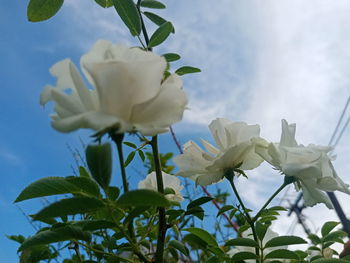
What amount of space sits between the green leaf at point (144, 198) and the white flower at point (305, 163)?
0.30m

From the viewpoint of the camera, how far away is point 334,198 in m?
5.60

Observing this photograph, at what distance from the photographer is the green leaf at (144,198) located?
0.40 m

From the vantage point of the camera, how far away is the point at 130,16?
2.17 feet

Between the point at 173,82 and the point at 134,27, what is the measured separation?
0.24m

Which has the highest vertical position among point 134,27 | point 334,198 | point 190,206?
point 334,198

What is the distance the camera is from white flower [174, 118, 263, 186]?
2.15 feet

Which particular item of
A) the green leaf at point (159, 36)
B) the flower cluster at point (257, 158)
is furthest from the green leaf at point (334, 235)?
the green leaf at point (159, 36)

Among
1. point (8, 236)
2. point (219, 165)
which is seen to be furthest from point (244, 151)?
point (8, 236)

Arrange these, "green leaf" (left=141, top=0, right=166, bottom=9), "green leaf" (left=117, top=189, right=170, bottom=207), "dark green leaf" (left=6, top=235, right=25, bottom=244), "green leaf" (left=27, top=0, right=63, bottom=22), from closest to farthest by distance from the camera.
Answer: "green leaf" (left=117, top=189, right=170, bottom=207), "green leaf" (left=27, top=0, right=63, bottom=22), "green leaf" (left=141, top=0, right=166, bottom=9), "dark green leaf" (left=6, top=235, right=25, bottom=244)

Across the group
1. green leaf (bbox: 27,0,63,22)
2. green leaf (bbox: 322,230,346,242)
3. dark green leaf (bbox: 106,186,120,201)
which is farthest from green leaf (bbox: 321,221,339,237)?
green leaf (bbox: 27,0,63,22)

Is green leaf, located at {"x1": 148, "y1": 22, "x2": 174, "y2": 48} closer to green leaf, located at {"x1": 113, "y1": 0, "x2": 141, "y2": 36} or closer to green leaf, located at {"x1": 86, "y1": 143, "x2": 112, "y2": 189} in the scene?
green leaf, located at {"x1": 113, "y1": 0, "x2": 141, "y2": 36}

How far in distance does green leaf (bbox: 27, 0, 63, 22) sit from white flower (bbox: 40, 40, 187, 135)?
357 millimetres

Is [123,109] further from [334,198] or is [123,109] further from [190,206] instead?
[334,198]

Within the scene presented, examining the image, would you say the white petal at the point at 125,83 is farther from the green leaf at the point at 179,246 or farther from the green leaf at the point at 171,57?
the green leaf at the point at 179,246
